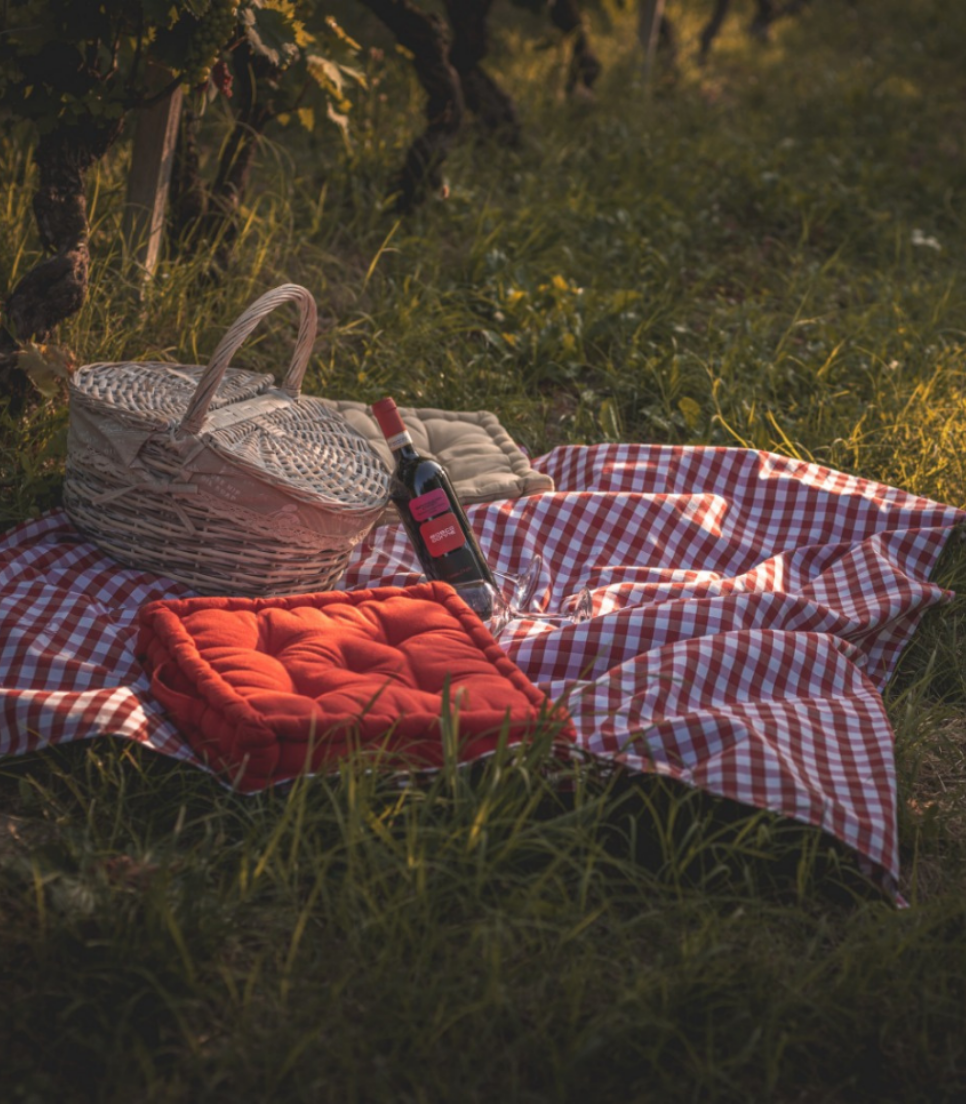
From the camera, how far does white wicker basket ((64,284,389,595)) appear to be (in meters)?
2.44

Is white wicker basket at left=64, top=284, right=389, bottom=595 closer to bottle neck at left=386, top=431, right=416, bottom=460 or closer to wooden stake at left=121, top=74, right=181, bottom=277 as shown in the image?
bottle neck at left=386, top=431, right=416, bottom=460

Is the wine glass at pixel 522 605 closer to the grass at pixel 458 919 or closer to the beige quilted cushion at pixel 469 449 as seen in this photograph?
the beige quilted cushion at pixel 469 449

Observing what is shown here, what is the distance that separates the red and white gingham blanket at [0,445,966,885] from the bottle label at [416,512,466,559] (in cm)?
17

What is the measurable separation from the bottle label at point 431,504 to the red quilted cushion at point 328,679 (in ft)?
0.93

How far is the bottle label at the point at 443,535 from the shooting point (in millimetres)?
2676

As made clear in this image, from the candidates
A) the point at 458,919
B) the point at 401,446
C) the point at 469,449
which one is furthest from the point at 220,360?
the point at 458,919

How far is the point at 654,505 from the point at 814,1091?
5.60 ft

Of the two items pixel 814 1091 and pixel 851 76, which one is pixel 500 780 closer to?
pixel 814 1091

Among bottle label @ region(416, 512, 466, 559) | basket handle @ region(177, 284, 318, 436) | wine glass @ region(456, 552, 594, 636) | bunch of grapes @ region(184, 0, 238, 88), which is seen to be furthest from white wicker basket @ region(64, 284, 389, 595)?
bunch of grapes @ region(184, 0, 238, 88)

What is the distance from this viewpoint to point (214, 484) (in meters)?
2.45

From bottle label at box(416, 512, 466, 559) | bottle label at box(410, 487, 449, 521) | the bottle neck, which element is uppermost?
the bottle neck

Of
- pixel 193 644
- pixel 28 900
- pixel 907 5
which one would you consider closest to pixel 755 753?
pixel 193 644

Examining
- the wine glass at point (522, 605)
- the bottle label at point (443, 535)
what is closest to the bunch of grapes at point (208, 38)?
the bottle label at point (443, 535)

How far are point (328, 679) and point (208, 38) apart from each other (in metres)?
1.80
